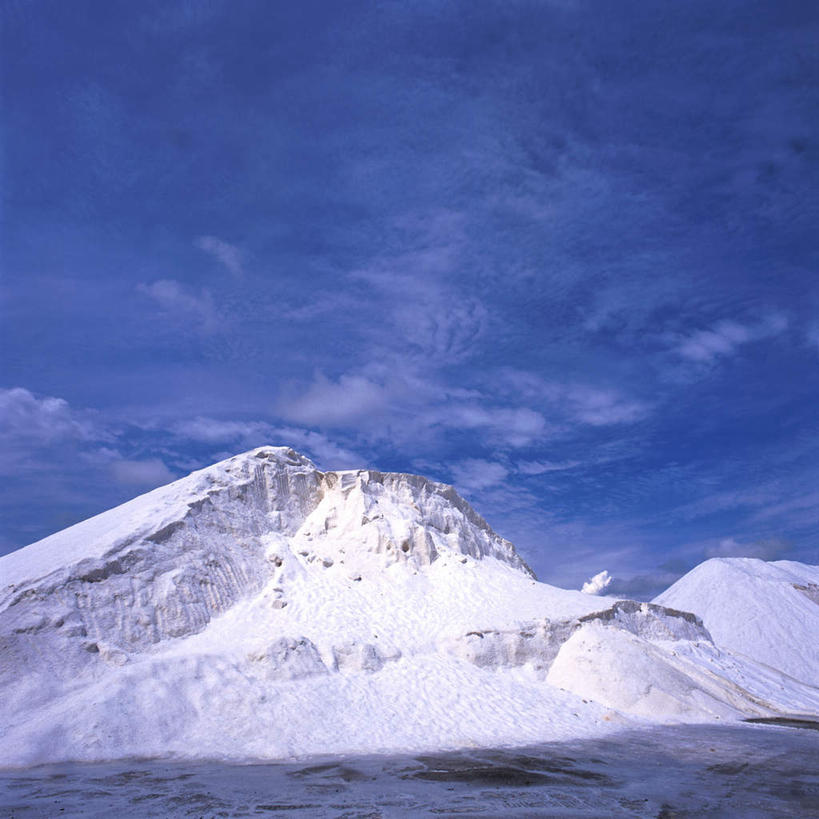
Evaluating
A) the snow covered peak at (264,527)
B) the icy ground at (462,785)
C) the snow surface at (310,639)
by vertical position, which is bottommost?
the icy ground at (462,785)

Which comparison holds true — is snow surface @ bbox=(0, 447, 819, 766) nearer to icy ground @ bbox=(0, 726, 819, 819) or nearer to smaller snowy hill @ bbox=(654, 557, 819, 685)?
icy ground @ bbox=(0, 726, 819, 819)

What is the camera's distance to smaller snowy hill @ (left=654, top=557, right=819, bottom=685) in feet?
135

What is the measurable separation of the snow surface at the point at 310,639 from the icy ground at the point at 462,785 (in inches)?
70.2

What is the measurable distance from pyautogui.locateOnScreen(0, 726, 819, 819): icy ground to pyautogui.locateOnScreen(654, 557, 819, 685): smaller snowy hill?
99.7ft

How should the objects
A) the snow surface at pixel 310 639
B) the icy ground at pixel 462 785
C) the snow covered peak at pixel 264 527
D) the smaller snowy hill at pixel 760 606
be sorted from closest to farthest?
1. the icy ground at pixel 462 785
2. the snow surface at pixel 310 639
3. the snow covered peak at pixel 264 527
4. the smaller snowy hill at pixel 760 606

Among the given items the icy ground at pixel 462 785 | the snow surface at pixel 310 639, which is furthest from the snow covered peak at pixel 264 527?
the icy ground at pixel 462 785

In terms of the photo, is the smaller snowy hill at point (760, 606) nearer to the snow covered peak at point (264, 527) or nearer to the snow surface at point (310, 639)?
the snow surface at point (310, 639)

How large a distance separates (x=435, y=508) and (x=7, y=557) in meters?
17.3

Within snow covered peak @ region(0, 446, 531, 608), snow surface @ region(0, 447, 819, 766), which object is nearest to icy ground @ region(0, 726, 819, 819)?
snow surface @ region(0, 447, 819, 766)

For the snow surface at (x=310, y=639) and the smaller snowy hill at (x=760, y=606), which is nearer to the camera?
the snow surface at (x=310, y=639)

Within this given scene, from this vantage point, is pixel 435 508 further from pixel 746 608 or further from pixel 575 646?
pixel 746 608

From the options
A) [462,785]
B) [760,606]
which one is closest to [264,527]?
[462,785]

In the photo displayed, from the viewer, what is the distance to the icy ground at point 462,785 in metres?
9.27

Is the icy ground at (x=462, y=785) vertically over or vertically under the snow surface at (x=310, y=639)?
under
